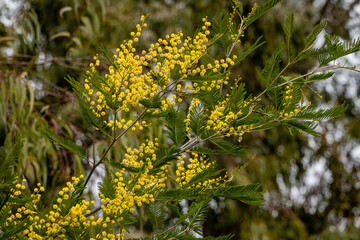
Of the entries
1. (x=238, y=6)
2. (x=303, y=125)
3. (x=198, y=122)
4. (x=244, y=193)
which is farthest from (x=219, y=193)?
(x=238, y=6)

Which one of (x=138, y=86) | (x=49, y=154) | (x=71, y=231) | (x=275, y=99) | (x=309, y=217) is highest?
(x=49, y=154)

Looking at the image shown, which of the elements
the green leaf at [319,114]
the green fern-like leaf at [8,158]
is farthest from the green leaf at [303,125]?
the green fern-like leaf at [8,158]

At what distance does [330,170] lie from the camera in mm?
4406

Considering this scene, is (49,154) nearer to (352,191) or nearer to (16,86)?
(16,86)

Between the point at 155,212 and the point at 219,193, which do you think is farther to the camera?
the point at 155,212

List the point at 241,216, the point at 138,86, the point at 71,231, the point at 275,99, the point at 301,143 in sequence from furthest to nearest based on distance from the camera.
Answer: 1. the point at 301,143
2. the point at 241,216
3. the point at 275,99
4. the point at 138,86
5. the point at 71,231

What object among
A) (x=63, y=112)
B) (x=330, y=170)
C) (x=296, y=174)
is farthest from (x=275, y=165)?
(x=63, y=112)

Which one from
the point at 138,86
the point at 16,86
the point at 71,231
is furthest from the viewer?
the point at 16,86

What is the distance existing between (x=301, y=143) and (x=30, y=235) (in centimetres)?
360

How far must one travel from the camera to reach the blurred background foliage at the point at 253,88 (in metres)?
3.22

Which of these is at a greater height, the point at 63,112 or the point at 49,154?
the point at 63,112

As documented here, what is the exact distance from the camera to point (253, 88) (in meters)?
3.76

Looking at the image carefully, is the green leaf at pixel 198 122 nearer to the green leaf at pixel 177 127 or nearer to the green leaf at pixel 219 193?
the green leaf at pixel 177 127

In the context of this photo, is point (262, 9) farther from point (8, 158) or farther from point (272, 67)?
point (8, 158)
